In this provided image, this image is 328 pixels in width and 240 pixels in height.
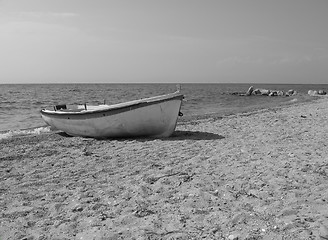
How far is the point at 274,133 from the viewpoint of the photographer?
10.0 m

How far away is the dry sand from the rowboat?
51.1 inches

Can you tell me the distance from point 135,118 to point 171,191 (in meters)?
5.12

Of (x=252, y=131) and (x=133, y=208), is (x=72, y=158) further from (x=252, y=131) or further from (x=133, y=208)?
(x=252, y=131)

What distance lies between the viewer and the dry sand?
150 inches

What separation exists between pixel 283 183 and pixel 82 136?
320 inches

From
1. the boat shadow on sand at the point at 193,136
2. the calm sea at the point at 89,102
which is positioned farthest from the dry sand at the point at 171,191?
the calm sea at the point at 89,102

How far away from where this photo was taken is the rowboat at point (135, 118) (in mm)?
9711

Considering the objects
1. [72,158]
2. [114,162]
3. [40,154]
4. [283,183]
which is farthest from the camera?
[40,154]

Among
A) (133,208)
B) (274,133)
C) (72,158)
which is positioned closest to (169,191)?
(133,208)

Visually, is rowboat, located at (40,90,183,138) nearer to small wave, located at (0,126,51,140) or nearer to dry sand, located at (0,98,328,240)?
dry sand, located at (0,98,328,240)

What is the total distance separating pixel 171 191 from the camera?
5.04 meters

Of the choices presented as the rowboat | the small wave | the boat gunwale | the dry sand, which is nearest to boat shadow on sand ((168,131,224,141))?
the rowboat

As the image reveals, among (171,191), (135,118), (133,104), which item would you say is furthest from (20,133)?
(171,191)

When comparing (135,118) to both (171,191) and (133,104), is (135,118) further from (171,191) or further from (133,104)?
(171,191)
